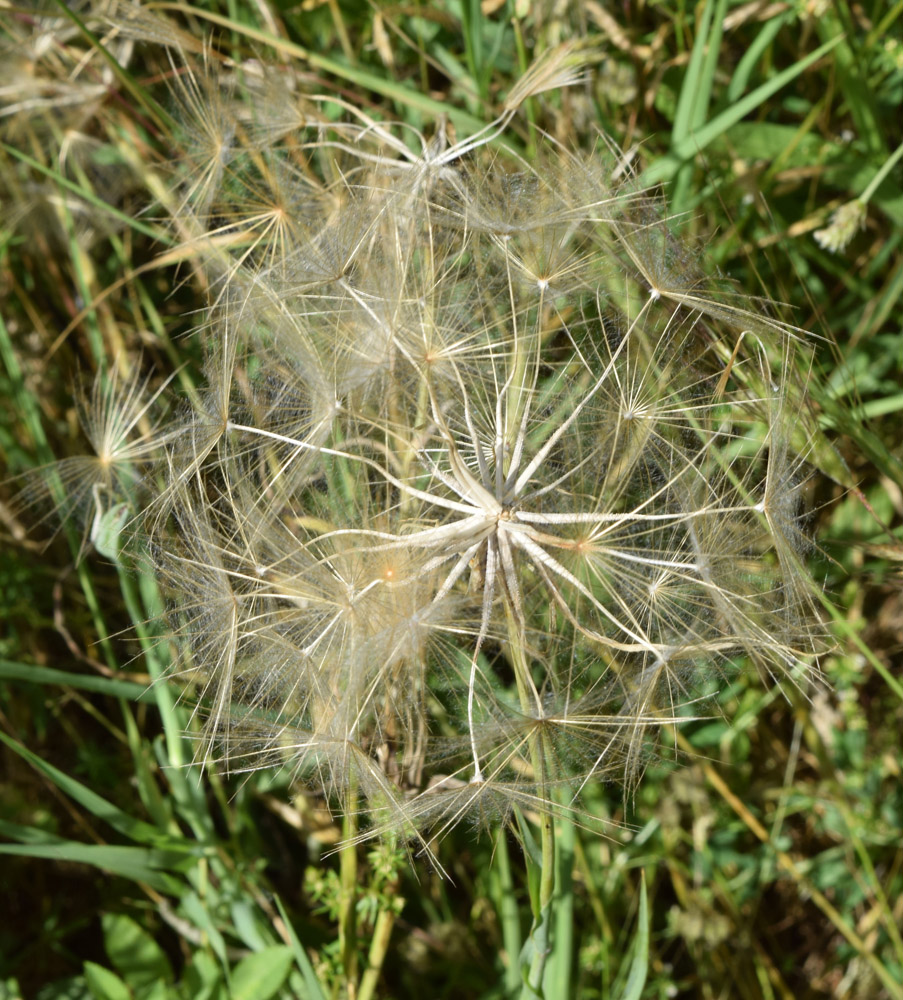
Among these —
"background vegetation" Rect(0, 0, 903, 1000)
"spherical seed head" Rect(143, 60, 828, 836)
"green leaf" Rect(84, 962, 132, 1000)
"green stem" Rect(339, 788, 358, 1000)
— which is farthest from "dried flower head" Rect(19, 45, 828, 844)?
"green leaf" Rect(84, 962, 132, 1000)

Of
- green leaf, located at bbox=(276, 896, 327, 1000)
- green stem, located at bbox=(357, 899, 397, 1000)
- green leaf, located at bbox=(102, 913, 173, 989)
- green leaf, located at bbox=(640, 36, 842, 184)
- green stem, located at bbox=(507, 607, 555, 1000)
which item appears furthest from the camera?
green leaf, located at bbox=(102, 913, 173, 989)

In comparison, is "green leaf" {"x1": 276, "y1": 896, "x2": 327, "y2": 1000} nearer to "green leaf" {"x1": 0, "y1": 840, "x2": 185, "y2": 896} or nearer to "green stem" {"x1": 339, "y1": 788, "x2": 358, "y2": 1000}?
"green stem" {"x1": 339, "y1": 788, "x2": 358, "y2": 1000}

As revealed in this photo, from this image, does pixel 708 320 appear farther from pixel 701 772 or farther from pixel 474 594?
pixel 701 772

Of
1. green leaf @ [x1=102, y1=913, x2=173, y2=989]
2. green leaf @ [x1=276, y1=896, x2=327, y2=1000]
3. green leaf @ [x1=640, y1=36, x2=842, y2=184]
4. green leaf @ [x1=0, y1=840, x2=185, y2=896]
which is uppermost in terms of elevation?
green leaf @ [x1=640, y1=36, x2=842, y2=184]

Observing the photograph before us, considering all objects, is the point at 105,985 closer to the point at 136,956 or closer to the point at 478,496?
the point at 136,956

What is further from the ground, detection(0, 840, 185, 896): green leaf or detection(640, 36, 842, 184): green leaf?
detection(640, 36, 842, 184): green leaf

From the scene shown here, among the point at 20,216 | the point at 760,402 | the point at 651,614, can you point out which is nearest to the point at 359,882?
the point at 651,614

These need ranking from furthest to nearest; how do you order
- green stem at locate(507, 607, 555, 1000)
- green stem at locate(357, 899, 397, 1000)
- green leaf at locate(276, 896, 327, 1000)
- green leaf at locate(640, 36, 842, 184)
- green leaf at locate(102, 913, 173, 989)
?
green leaf at locate(102, 913, 173, 989)
green leaf at locate(640, 36, 842, 184)
green stem at locate(357, 899, 397, 1000)
green leaf at locate(276, 896, 327, 1000)
green stem at locate(507, 607, 555, 1000)

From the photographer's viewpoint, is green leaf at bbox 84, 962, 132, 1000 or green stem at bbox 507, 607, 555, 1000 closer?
green stem at bbox 507, 607, 555, 1000
